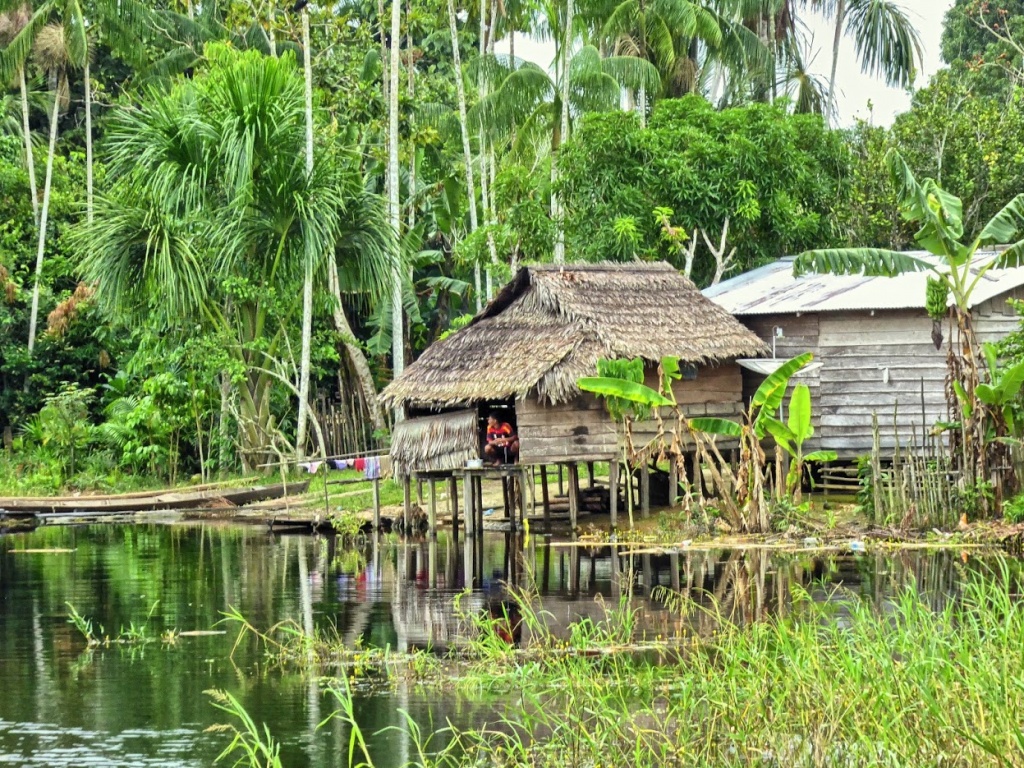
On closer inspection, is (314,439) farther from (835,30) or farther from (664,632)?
(664,632)

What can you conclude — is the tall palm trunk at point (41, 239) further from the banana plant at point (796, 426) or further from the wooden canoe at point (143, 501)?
the banana plant at point (796, 426)

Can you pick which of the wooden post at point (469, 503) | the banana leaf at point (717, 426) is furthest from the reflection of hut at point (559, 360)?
the banana leaf at point (717, 426)

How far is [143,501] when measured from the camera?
26.4m

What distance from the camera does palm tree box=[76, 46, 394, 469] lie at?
1058 inches

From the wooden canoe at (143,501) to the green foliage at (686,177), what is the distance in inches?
265

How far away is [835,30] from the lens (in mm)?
31922

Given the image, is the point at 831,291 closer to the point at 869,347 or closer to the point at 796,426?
the point at 869,347

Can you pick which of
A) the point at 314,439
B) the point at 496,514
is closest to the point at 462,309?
the point at 314,439

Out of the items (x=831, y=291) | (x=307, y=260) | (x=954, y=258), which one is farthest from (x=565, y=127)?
(x=954, y=258)

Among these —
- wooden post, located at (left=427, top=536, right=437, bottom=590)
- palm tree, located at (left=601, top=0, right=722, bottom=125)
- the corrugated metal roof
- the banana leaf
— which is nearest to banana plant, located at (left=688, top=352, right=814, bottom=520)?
the banana leaf

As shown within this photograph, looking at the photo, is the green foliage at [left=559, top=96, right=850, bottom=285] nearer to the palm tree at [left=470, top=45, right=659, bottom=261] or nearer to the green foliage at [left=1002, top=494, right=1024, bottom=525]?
the palm tree at [left=470, top=45, right=659, bottom=261]

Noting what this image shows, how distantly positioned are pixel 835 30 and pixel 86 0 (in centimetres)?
1561

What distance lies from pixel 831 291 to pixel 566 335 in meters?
4.71

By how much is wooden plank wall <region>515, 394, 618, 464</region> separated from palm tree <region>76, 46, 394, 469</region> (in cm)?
731
